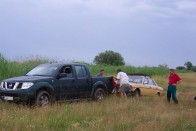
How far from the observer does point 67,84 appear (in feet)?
52.3

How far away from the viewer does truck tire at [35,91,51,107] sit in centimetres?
1458

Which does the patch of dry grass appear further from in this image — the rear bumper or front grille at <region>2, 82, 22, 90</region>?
front grille at <region>2, 82, 22, 90</region>

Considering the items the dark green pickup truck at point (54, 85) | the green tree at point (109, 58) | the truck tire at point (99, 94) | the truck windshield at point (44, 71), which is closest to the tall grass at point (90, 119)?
the dark green pickup truck at point (54, 85)

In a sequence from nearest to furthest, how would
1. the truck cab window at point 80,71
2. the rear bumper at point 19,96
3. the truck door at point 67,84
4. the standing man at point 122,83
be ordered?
the rear bumper at point 19,96, the truck door at point 67,84, the truck cab window at point 80,71, the standing man at point 122,83

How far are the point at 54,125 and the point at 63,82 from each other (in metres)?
5.03

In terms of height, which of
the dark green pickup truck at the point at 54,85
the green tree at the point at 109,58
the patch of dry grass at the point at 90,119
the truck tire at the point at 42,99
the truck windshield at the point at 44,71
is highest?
the green tree at the point at 109,58

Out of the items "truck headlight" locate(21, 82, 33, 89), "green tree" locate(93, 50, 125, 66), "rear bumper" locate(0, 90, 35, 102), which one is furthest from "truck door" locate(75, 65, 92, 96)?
"green tree" locate(93, 50, 125, 66)

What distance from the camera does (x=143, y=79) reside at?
2198 cm

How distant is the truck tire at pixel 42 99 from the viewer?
14.6 metres

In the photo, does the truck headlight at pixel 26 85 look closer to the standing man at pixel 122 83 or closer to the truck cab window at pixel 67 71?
the truck cab window at pixel 67 71

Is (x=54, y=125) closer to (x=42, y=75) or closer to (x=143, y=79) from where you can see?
Answer: (x=42, y=75)

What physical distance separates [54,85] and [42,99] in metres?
0.79

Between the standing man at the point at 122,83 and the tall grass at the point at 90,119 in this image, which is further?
the standing man at the point at 122,83

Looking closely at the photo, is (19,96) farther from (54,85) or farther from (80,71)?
(80,71)
